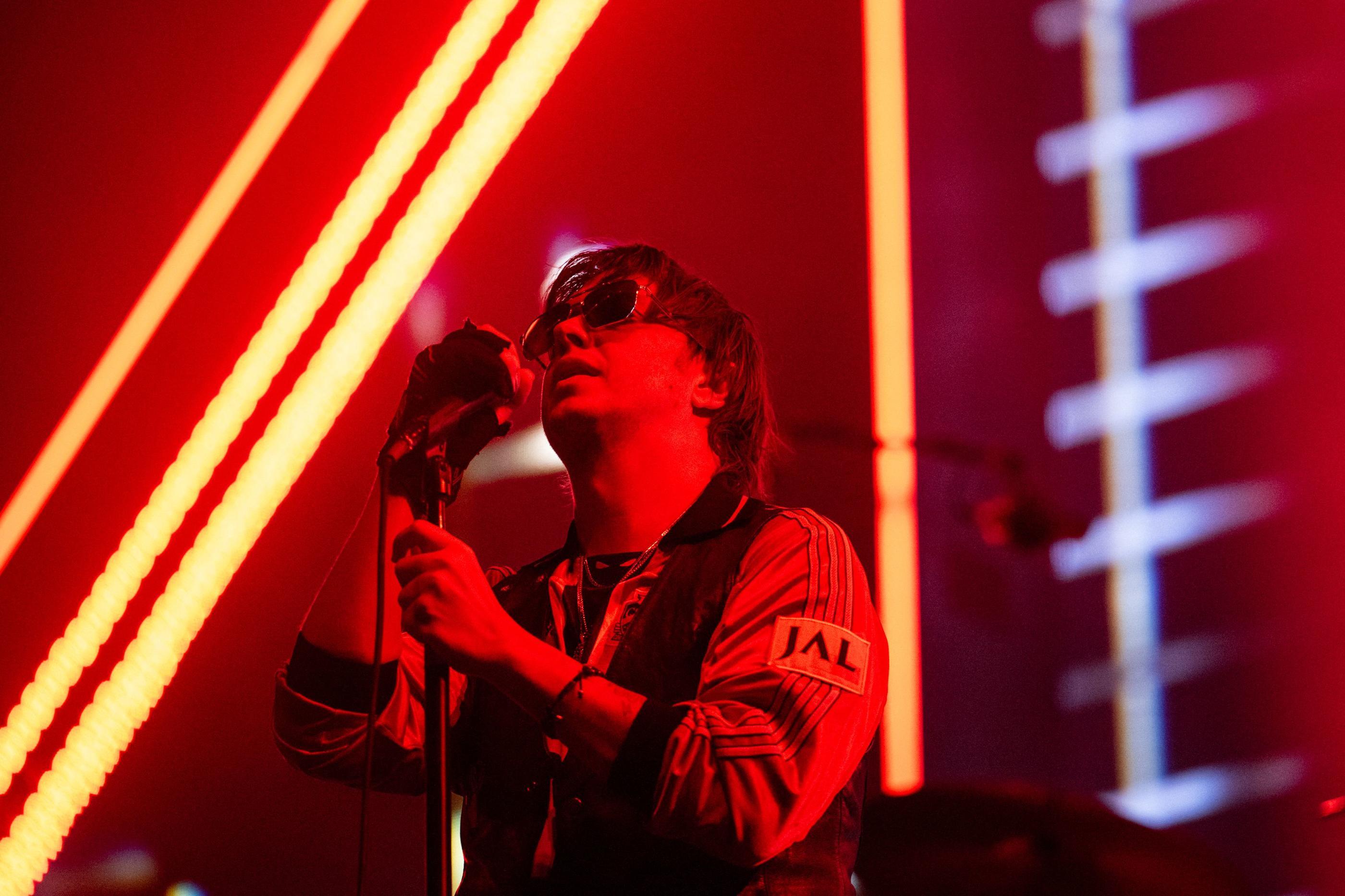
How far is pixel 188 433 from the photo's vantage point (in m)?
3.16

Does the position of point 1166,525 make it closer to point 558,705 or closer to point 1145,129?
point 1145,129

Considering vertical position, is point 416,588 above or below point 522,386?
below

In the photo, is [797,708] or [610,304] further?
[610,304]

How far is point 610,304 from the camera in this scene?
92.3 inches

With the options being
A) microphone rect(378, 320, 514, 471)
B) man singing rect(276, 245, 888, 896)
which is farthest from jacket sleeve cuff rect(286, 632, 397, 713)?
microphone rect(378, 320, 514, 471)

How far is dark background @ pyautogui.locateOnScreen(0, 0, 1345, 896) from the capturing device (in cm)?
288

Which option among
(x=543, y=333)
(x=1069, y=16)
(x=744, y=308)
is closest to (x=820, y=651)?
(x=543, y=333)

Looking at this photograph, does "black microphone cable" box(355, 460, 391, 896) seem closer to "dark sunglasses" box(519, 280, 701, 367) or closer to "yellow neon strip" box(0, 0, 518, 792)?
"dark sunglasses" box(519, 280, 701, 367)

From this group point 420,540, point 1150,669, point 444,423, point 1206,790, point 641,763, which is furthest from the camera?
point 1150,669

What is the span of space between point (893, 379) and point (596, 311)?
0.89 metres

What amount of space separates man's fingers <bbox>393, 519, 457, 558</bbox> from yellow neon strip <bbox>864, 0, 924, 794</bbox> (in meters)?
1.32

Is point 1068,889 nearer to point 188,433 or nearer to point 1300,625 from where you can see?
point 1300,625

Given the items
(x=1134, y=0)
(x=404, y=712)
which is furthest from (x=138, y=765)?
(x=1134, y=0)

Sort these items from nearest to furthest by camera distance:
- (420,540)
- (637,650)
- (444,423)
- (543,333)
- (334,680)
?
(420,540), (444,423), (637,650), (334,680), (543,333)
